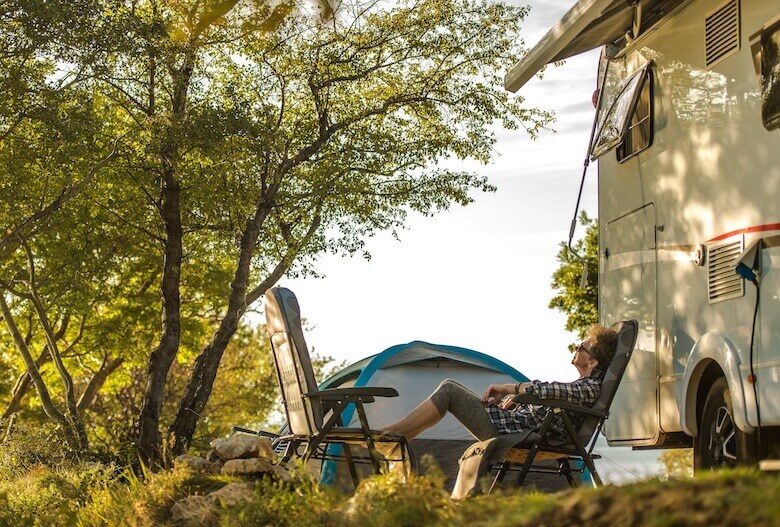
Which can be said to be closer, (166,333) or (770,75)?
(770,75)

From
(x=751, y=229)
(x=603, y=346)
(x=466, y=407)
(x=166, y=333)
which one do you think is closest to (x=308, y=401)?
(x=466, y=407)

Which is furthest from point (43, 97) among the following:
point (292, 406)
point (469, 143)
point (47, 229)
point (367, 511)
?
point (367, 511)

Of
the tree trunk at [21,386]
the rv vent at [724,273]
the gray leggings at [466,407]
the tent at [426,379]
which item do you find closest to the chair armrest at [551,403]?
the gray leggings at [466,407]

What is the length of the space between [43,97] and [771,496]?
14.0 meters

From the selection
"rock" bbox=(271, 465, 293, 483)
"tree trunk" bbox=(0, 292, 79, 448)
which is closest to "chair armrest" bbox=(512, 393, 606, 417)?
"rock" bbox=(271, 465, 293, 483)

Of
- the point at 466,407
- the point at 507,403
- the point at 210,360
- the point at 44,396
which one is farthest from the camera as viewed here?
the point at 44,396

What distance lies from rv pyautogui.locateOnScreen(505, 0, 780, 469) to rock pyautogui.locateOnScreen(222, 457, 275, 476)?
8.27 feet

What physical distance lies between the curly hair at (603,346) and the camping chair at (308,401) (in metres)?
1.40

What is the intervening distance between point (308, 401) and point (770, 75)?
3.77 m

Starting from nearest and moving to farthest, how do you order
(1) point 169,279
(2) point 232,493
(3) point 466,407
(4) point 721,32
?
(4) point 721,32
(2) point 232,493
(3) point 466,407
(1) point 169,279

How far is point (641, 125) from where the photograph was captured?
8219 millimetres

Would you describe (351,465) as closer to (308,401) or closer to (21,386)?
(308,401)

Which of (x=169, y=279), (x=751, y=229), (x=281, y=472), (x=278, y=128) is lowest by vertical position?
(x=281, y=472)

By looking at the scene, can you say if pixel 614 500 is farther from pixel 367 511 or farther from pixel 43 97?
pixel 43 97
